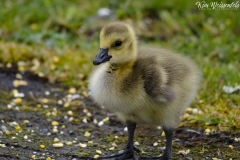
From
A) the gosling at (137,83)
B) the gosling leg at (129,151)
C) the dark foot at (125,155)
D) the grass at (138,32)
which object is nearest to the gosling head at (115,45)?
the gosling at (137,83)

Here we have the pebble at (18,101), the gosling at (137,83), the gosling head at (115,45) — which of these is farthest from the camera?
the pebble at (18,101)

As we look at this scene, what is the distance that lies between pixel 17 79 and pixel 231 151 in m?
2.36

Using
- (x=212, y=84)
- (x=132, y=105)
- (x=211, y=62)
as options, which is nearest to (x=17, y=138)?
(x=132, y=105)

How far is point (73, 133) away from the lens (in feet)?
13.4

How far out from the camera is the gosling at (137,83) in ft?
11.0

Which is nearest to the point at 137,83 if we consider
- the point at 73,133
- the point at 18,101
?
the point at 73,133

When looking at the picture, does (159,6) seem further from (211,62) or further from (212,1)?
(211,62)

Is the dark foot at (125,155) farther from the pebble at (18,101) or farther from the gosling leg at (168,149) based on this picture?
the pebble at (18,101)

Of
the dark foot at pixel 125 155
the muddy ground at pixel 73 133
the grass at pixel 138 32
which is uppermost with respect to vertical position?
the grass at pixel 138 32

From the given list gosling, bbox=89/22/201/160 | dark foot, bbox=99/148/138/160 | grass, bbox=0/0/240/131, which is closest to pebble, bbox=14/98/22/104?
grass, bbox=0/0/240/131

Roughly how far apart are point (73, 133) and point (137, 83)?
95cm

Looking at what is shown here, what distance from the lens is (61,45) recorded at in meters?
5.78

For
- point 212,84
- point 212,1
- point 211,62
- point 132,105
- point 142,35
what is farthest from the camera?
point 212,1

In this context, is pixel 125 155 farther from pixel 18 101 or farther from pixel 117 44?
pixel 18 101
